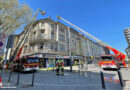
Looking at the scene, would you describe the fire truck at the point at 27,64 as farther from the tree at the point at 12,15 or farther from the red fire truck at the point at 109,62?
the red fire truck at the point at 109,62

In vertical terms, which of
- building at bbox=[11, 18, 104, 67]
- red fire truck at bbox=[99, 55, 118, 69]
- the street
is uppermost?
building at bbox=[11, 18, 104, 67]

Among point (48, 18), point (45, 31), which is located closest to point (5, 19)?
point (45, 31)

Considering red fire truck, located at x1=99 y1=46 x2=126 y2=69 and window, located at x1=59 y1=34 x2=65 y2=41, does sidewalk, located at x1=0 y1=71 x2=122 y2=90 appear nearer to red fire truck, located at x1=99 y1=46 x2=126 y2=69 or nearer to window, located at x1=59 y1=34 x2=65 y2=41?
red fire truck, located at x1=99 y1=46 x2=126 y2=69

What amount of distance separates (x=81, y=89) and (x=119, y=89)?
218cm

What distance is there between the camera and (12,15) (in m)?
14.6

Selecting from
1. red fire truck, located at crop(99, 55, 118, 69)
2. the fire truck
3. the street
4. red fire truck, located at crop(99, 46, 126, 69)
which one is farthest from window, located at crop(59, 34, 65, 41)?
the street

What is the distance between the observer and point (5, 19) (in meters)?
13.9

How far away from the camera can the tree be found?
13.4 metres

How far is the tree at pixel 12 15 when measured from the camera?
529 inches

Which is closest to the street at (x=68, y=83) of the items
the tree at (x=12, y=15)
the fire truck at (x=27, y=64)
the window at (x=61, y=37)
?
the fire truck at (x=27, y=64)

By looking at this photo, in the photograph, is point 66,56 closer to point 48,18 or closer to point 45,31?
point 45,31

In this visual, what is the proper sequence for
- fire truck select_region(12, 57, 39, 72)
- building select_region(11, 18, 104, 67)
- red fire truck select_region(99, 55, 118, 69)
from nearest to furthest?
fire truck select_region(12, 57, 39, 72)
red fire truck select_region(99, 55, 118, 69)
building select_region(11, 18, 104, 67)

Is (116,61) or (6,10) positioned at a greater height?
(6,10)

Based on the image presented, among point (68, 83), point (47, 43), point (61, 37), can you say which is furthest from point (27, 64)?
point (61, 37)
